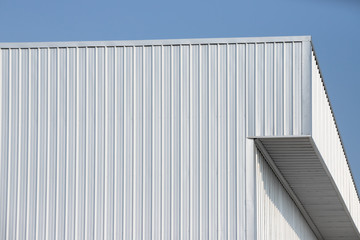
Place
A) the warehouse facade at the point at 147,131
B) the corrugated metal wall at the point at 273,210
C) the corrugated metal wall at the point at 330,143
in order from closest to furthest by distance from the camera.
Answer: the warehouse facade at the point at 147,131
the corrugated metal wall at the point at 330,143
the corrugated metal wall at the point at 273,210

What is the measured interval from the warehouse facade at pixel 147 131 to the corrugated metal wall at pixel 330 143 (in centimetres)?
15

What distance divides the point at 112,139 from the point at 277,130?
11.3 ft

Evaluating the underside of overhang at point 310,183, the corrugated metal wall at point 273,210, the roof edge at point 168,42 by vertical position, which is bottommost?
the corrugated metal wall at point 273,210

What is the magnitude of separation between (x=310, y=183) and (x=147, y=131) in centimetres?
656

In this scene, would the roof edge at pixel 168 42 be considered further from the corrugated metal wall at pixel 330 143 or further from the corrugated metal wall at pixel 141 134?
the corrugated metal wall at pixel 330 143

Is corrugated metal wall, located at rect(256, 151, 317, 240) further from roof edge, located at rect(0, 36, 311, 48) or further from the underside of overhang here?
roof edge, located at rect(0, 36, 311, 48)

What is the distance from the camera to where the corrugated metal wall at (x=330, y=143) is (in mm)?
18094

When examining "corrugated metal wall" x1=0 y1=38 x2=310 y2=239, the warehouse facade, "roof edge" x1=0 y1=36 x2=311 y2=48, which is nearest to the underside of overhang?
the warehouse facade

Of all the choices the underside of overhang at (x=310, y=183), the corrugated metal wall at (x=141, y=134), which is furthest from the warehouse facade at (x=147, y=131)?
the underside of overhang at (x=310, y=183)

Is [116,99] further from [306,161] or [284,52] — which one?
[306,161]

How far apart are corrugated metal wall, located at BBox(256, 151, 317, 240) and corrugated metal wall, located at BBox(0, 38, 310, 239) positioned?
1287mm

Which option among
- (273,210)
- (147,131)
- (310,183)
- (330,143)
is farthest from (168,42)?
(310,183)

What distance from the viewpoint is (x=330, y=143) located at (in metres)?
21.3

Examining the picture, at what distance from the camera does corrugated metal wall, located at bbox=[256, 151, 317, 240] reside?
19.0 meters
